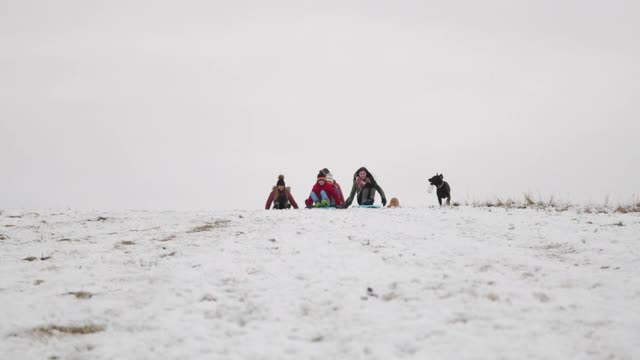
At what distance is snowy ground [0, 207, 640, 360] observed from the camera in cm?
436

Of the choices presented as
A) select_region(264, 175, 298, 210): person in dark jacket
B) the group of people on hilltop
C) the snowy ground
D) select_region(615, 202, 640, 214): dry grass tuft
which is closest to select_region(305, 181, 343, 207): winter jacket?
the group of people on hilltop

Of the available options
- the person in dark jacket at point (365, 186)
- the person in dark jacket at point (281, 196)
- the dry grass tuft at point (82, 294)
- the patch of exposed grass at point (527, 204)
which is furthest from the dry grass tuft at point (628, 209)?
the dry grass tuft at point (82, 294)

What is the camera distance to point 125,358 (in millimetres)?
4184

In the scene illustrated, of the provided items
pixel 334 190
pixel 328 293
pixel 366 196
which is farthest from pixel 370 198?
pixel 328 293

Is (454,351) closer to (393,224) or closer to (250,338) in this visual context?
(250,338)

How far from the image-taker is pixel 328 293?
218 inches

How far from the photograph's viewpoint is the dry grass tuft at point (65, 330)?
15.2 feet

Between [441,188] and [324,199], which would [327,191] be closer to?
[324,199]

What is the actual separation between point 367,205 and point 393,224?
6.60m

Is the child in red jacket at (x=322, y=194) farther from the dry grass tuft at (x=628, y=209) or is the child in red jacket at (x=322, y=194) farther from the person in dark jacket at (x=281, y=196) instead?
the dry grass tuft at (x=628, y=209)

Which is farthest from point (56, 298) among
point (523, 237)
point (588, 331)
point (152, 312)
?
point (523, 237)

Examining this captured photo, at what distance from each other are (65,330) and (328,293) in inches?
113

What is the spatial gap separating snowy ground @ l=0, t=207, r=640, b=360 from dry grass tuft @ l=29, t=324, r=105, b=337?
2 cm

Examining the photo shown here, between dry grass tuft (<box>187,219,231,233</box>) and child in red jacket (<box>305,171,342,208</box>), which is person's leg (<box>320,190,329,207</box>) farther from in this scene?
dry grass tuft (<box>187,219,231,233</box>)
